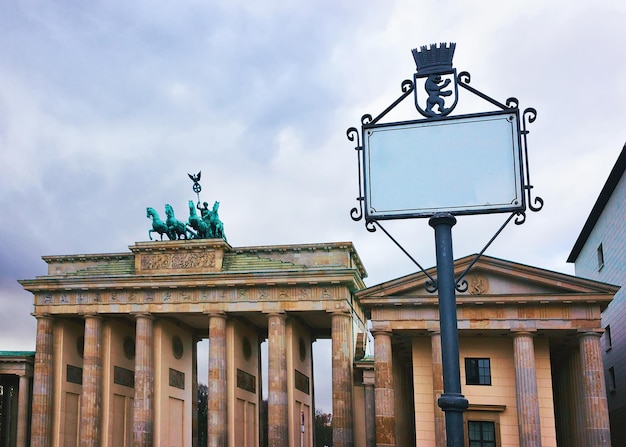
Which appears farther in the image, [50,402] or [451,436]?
[50,402]

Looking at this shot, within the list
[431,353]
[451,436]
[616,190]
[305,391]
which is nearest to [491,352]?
[431,353]

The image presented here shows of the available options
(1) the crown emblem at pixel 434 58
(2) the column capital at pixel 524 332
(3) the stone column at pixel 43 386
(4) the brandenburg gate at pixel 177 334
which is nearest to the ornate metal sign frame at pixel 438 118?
(1) the crown emblem at pixel 434 58

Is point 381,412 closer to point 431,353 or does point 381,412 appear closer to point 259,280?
point 431,353

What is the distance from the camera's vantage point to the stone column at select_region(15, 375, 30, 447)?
59.7 meters

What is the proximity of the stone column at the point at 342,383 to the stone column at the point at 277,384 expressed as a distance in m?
3.55

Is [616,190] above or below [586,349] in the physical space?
above

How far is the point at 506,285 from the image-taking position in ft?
144

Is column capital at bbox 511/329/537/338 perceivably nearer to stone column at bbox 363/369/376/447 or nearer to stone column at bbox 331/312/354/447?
stone column at bbox 363/369/376/447

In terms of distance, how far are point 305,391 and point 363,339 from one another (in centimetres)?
649

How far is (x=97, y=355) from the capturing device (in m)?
57.8

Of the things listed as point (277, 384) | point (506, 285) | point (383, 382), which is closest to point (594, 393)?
point (506, 285)

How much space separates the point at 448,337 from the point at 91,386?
5424 cm

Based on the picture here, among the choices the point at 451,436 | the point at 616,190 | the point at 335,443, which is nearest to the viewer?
the point at 451,436

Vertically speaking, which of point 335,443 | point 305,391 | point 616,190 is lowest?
point 335,443
